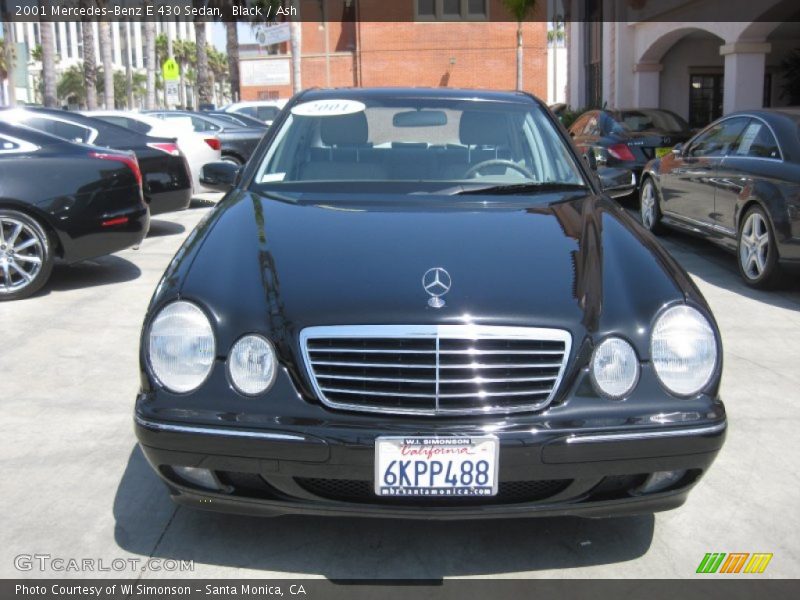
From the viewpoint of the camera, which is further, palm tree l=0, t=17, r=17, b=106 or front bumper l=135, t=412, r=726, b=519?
palm tree l=0, t=17, r=17, b=106

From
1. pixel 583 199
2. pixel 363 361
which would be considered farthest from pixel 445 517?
pixel 583 199

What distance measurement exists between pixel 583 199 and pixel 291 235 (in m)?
1.31

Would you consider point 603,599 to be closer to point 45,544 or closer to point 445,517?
point 445,517

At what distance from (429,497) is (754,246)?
5.39m

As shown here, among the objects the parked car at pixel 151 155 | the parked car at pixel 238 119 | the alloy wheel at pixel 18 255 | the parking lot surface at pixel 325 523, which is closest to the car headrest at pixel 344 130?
the parking lot surface at pixel 325 523

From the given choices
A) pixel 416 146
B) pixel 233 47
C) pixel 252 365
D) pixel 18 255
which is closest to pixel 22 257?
pixel 18 255

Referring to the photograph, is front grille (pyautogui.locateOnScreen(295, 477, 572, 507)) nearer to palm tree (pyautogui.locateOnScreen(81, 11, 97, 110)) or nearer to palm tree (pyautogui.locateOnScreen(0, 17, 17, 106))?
palm tree (pyautogui.locateOnScreen(81, 11, 97, 110))

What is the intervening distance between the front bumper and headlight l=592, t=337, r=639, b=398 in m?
0.14

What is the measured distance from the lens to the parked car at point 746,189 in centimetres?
696

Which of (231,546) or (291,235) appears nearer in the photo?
(231,546)

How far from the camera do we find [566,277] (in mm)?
3109

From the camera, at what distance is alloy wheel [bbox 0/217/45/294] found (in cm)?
695

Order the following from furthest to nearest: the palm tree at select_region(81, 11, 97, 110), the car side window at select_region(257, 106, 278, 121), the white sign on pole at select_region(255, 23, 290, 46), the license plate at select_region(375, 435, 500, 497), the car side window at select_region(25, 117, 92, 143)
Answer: the white sign on pole at select_region(255, 23, 290, 46) → the palm tree at select_region(81, 11, 97, 110) → the car side window at select_region(257, 106, 278, 121) → the car side window at select_region(25, 117, 92, 143) → the license plate at select_region(375, 435, 500, 497)

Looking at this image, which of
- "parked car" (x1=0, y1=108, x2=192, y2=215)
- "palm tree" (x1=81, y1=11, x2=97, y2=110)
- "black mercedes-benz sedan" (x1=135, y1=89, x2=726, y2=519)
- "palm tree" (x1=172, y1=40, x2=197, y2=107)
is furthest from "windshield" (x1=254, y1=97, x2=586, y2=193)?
"palm tree" (x1=172, y1=40, x2=197, y2=107)
